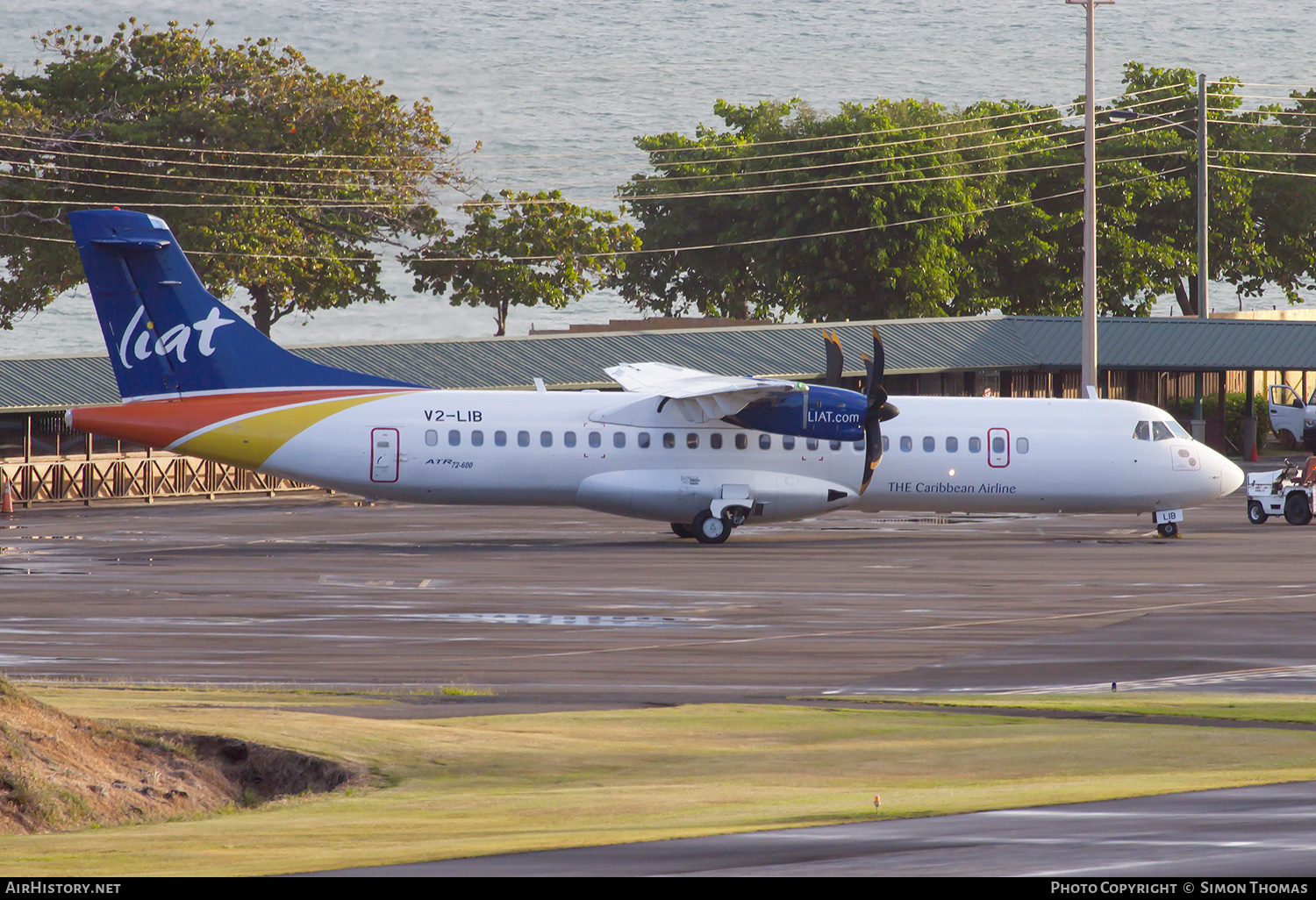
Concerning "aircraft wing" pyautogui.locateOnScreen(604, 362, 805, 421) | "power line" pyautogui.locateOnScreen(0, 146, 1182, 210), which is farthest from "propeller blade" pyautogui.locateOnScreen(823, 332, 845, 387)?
"power line" pyautogui.locateOnScreen(0, 146, 1182, 210)

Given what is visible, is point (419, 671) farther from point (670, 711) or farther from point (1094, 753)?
point (1094, 753)

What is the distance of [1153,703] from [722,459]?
19.9 metres

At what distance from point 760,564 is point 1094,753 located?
18.0 meters

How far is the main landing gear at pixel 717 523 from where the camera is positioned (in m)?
35.6

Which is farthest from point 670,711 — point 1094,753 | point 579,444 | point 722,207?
point 722,207

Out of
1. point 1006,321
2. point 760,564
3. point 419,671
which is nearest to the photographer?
point 419,671

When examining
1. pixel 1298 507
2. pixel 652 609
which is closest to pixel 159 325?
pixel 652 609

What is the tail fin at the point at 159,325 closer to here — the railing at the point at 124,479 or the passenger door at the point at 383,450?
the passenger door at the point at 383,450

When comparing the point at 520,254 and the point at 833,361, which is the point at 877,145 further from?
the point at 833,361

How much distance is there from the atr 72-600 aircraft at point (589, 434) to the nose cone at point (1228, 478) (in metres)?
1.08

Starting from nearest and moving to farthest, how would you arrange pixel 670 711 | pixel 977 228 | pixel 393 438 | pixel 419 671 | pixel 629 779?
pixel 629 779 → pixel 670 711 → pixel 419 671 → pixel 393 438 → pixel 977 228

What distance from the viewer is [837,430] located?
35.1 metres

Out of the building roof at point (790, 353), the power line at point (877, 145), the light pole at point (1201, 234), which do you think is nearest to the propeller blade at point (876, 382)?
the building roof at point (790, 353)

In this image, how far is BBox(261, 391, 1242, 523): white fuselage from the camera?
113ft
